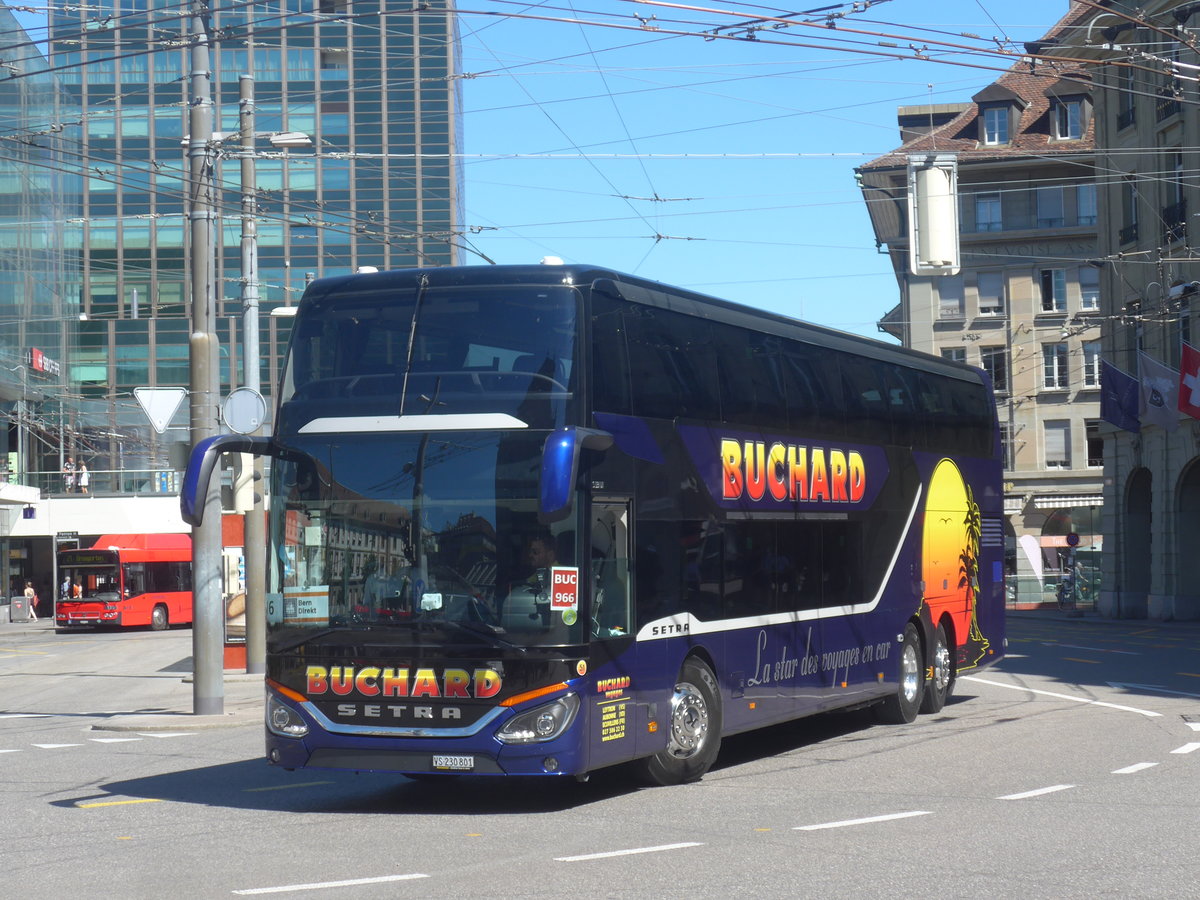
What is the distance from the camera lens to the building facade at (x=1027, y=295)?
60.7 m

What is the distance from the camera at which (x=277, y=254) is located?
292 feet

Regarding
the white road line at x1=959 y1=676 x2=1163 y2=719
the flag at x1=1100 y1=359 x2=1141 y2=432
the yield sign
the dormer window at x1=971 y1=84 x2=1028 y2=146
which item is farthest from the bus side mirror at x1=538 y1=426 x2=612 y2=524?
the dormer window at x1=971 y1=84 x2=1028 y2=146

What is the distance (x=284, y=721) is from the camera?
445 inches

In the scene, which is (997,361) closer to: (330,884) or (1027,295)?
(1027,295)

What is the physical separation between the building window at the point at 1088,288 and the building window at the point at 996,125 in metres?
6.13

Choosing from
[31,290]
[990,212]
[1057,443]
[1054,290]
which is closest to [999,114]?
[990,212]

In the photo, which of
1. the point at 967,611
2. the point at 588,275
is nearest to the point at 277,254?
the point at 967,611

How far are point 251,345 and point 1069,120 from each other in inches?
1759

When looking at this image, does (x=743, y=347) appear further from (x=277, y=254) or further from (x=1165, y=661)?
(x=277, y=254)

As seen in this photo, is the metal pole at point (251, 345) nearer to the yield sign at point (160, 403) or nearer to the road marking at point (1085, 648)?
the yield sign at point (160, 403)

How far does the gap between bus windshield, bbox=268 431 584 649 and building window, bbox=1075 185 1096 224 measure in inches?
2158

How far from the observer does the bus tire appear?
12005 millimetres

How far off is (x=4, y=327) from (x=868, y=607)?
2006 inches

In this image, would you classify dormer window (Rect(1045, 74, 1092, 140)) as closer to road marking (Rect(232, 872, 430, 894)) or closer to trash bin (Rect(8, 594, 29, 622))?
trash bin (Rect(8, 594, 29, 622))
